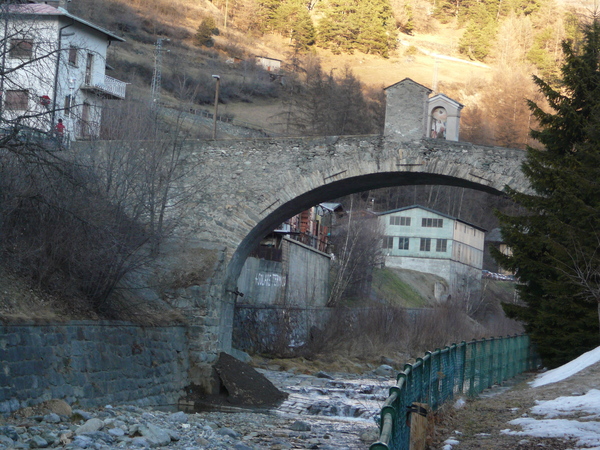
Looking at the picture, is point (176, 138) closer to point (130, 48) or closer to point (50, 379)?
point (50, 379)

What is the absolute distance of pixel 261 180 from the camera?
18.4m

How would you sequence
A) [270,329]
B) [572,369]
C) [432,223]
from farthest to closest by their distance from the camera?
[432,223], [270,329], [572,369]

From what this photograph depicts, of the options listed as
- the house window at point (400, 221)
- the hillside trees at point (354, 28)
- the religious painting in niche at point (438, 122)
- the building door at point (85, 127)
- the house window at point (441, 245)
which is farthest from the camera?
the hillside trees at point (354, 28)

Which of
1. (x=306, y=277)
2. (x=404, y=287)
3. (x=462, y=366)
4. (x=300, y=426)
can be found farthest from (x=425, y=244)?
(x=462, y=366)

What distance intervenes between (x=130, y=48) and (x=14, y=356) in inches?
2412

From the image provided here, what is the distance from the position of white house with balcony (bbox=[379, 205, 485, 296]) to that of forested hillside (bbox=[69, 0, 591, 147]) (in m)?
6.81

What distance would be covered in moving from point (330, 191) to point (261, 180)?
1.84m

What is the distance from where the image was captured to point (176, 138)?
18.7m

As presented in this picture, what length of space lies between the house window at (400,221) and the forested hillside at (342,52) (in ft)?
21.1

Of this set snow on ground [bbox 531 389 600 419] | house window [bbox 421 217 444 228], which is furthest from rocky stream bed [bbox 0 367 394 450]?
house window [bbox 421 217 444 228]

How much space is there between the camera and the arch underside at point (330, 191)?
18.1m

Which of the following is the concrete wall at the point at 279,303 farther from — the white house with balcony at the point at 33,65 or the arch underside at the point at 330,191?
the white house with balcony at the point at 33,65

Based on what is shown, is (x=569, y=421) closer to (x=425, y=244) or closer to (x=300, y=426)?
(x=300, y=426)

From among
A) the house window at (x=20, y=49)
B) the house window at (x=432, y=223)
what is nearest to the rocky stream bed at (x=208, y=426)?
the house window at (x=20, y=49)
